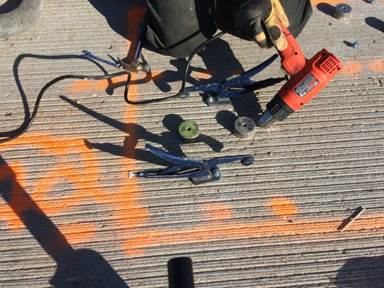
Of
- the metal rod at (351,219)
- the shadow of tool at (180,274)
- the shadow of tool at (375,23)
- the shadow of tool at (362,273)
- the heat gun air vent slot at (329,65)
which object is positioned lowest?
the shadow of tool at (362,273)

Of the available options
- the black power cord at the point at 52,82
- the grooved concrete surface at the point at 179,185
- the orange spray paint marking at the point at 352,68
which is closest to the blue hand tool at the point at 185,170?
the grooved concrete surface at the point at 179,185

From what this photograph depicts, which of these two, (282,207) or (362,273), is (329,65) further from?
(362,273)

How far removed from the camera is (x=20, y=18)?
1.64 metres

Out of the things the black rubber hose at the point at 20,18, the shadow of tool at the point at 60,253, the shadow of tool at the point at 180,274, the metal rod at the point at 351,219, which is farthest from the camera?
the black rubber hose at the point at 20,18

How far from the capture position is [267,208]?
1.37 m

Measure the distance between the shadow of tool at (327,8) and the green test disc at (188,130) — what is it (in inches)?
29.0

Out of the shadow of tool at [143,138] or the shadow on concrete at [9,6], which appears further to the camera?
the shadow on concrete at [9,6]

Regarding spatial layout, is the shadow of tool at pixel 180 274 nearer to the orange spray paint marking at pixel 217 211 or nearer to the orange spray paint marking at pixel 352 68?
the orange spray paint marking at pixel 217 211

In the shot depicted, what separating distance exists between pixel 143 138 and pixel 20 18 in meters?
0.64

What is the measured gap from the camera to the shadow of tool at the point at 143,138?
4.74 ft

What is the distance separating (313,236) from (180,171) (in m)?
0.42

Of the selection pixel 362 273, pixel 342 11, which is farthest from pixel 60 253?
pixel 342 11

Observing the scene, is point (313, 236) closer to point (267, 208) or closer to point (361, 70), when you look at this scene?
point (267, 208)

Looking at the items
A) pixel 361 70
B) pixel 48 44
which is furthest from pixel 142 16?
pixel 361 70
